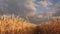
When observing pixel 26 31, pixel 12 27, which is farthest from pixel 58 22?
pixel 12 27

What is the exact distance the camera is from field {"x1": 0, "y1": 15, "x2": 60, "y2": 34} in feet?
17.1

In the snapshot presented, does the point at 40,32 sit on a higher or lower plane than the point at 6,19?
lower

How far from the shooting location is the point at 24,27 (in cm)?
564

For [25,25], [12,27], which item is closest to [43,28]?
[25,25]

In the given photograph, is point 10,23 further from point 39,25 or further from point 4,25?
point 39,25

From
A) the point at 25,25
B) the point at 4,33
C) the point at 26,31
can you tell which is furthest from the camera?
the point at 25,25

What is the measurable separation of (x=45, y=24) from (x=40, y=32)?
1.16 feet

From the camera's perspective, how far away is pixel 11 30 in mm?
5215

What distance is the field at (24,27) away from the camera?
5227 mm

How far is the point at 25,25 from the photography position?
586 centimetres

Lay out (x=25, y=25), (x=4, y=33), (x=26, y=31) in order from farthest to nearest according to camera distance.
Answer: (x=25, y=25)
(x=26, y=31)
(x=4, y=33)

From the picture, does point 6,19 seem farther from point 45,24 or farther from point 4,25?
point 45,24

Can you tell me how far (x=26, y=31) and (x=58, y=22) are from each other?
88cm

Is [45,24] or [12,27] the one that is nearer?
[12,27]
